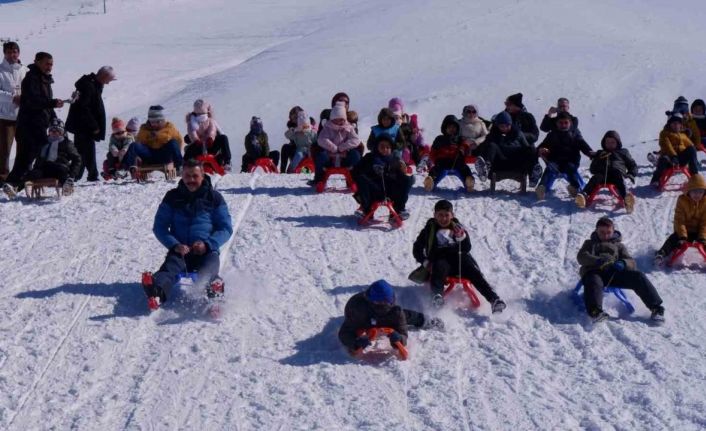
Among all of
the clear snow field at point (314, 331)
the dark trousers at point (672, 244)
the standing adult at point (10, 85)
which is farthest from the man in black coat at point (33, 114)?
the dark trousers at point (672, 244)

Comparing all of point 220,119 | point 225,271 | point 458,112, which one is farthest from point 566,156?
point 220,119

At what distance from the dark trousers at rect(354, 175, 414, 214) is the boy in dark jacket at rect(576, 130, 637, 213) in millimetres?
2125

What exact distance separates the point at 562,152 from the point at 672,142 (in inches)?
62.0

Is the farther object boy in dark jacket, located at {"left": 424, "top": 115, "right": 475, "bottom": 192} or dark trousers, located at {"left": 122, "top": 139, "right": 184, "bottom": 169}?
dark trousers, located at {"left": 122, "top": 139, "right": 184, "bottom": 169}

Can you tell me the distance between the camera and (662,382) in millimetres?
6566

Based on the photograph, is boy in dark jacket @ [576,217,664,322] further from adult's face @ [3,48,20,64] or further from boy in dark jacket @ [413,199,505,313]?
adult's face @ [3,48,20,64]

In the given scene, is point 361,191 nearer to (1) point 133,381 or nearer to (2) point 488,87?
(1) point 133,381

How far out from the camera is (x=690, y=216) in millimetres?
9164

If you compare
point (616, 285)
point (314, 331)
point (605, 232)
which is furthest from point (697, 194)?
point (314, 331)

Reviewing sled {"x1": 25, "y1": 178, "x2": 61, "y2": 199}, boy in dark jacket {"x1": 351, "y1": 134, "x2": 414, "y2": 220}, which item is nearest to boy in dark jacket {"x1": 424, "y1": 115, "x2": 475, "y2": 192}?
boy in dark jacket {"x1": 351, "y1": 134, "x2": 414, "y2": 220}

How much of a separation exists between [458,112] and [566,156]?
445 inches

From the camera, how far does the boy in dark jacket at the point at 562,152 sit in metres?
11.8

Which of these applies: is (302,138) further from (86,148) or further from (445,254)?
(445,254)

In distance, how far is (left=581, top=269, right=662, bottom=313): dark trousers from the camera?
7.68 m
